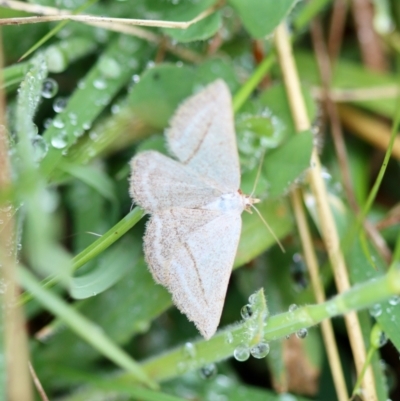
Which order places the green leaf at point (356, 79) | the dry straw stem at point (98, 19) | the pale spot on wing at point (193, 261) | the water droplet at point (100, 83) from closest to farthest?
the pale spot on wing at point (193, 261) < the dry straw stem at point (98, 19) < the water droplet at point (100, 83) < the green leaf at point (356, 79)

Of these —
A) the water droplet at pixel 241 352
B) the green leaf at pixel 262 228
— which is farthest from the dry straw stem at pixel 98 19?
the water droplet at pixel 241 352

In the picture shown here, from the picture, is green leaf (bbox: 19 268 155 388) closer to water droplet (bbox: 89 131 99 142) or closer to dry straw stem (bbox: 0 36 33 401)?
dry straw stem (bbox: 0 36 33 401)

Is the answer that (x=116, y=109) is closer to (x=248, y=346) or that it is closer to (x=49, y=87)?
(x=49, y=87)

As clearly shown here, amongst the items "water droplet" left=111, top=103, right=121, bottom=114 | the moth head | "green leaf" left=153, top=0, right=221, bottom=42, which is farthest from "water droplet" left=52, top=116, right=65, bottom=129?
the moth head

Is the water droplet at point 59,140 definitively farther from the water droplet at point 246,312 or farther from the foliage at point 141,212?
the water droplet at point 246,312

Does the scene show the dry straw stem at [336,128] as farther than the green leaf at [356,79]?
No

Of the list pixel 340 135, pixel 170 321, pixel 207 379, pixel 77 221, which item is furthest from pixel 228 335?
pixel 340 135
